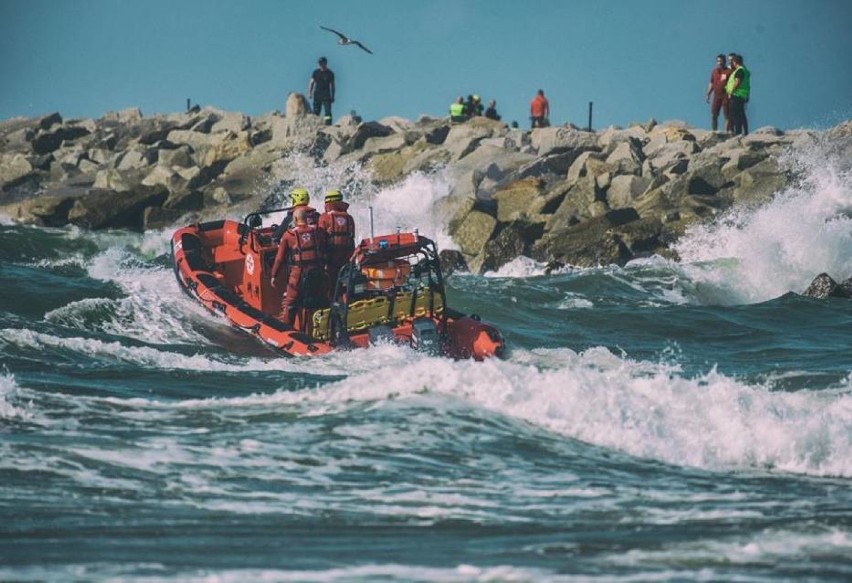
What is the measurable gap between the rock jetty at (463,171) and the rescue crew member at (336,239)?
28.3 feet

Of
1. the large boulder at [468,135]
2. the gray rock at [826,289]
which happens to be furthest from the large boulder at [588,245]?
the large boulder at [468,135]

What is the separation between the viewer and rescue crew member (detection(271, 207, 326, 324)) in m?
15.2

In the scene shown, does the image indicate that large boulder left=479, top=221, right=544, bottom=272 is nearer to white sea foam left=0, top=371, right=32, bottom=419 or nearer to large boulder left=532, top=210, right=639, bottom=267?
large boulder left=532, top=210, right=639, bottom=267

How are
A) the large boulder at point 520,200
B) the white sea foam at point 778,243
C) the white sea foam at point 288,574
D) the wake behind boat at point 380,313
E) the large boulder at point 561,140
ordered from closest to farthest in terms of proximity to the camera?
1. the white sea foam at point 288,574
2. the wake behind boat at point 380,313
3. the white sea foam at point 778,243
4. the large boulder at point 520,200
5. the large boulder at point 561,140

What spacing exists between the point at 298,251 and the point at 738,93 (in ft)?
50.7

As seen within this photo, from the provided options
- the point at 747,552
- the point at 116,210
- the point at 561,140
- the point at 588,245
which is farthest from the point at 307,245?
the point at 116,210

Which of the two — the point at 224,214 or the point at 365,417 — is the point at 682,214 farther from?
the point at 365,417

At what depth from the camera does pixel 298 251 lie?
15.2 m

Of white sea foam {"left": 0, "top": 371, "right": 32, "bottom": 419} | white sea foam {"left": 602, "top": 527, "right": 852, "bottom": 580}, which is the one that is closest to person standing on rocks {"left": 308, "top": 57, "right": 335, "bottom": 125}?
white sea foam {"left": 0, "top": 371, "right": 32, "bottom": 419}

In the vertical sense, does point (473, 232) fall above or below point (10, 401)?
above

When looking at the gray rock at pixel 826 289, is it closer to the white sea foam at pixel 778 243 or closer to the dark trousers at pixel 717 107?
the white sea foam at pixel 778 243

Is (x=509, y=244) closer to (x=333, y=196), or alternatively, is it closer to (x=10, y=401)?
(x=333, y=196)

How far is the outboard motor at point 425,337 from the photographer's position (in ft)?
45.9

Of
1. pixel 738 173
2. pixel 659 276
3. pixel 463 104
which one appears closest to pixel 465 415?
pixel 659 276
